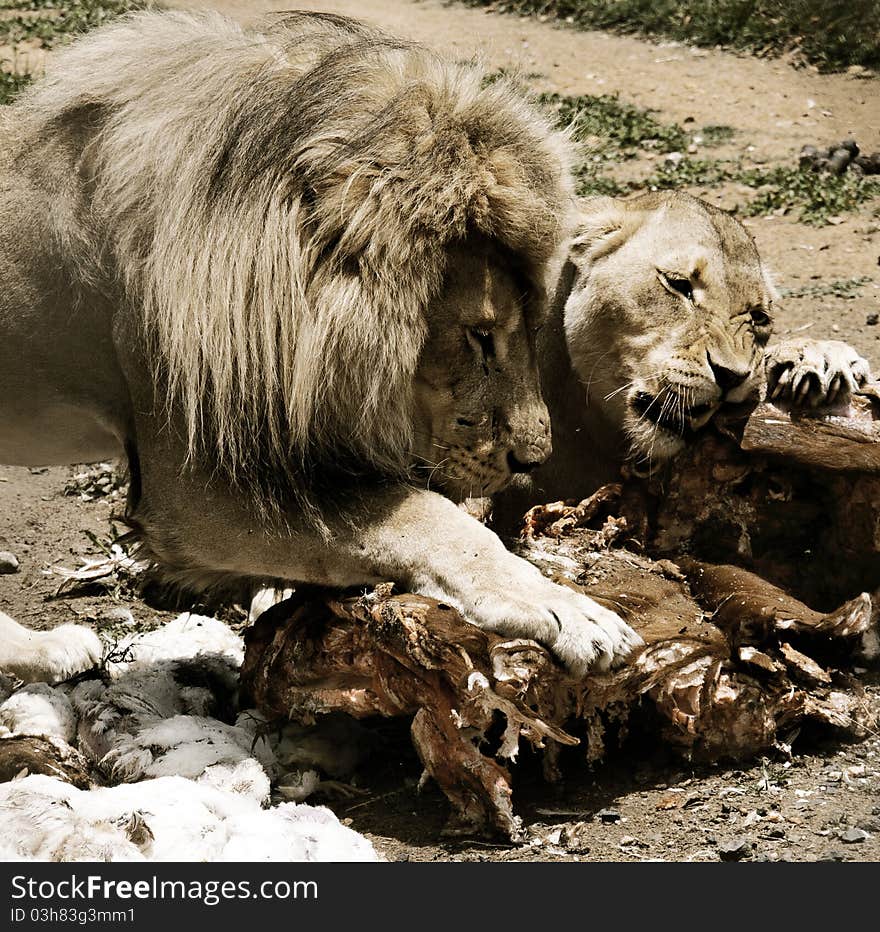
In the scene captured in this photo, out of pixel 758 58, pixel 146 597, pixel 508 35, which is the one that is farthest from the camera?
pixel 508 35

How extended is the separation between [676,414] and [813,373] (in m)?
0.46

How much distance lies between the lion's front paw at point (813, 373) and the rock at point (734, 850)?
1429 mm

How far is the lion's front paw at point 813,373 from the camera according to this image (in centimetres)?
411

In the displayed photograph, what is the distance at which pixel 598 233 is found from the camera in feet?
15.7

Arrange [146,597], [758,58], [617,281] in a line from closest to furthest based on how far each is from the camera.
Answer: [617,281] < [146,597] < [758,58]

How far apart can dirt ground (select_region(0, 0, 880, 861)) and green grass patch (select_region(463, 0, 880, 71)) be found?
0.23 m

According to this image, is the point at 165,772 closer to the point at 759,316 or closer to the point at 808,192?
the point at 759,316

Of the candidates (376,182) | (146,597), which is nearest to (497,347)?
(376,182)

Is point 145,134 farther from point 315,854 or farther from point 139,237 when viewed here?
point 315,854

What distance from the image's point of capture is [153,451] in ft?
13.0

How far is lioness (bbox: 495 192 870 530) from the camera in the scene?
4.34 metres

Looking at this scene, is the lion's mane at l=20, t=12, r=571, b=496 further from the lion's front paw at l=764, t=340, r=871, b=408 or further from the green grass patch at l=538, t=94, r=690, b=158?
the green grass patch at l=538, t=94, r=690, b=158

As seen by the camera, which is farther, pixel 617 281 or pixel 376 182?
pixel 617 281

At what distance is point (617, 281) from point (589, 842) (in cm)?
197
